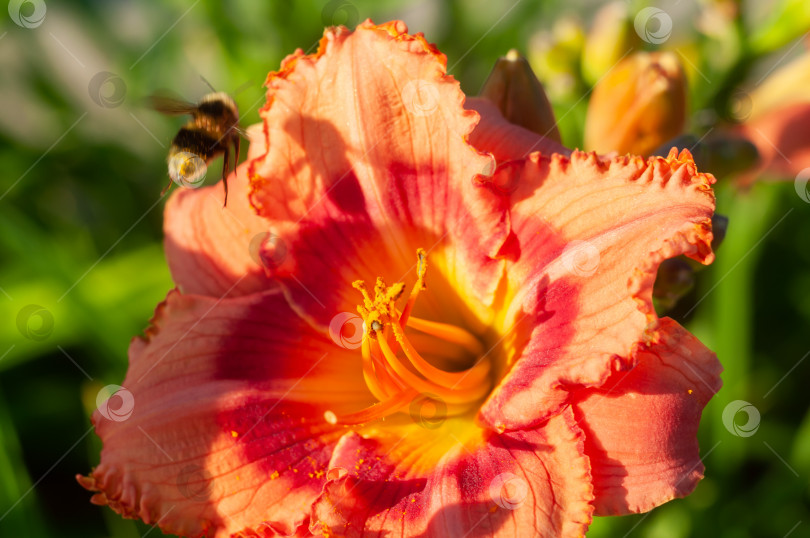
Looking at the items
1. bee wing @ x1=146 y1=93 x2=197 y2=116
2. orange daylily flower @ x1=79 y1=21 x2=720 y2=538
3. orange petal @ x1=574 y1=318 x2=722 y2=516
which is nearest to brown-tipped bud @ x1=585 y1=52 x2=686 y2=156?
orange daylily flower @ x1=79 y1=21 x2=720 y2=538

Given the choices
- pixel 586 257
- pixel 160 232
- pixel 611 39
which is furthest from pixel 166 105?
pixel 160 232

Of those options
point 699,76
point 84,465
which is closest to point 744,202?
point 699,76

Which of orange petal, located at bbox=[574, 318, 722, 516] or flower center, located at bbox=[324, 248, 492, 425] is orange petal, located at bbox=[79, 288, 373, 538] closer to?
flower center, located at bbox=[324, 248, 492, 425]

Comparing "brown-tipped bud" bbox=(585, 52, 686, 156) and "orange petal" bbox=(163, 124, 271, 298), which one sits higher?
"brown-tipped bud" bbox=(585, 52, 686, 156)

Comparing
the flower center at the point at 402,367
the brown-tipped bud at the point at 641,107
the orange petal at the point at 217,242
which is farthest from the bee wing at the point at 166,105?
the brown-tipped bud at the point at 641,107

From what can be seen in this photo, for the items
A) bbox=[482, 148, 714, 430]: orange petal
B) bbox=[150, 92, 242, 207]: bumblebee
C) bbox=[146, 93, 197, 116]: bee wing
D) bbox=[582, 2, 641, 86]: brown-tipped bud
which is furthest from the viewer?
bbox=[582, 2, 641, 86]: brown-tipped bud

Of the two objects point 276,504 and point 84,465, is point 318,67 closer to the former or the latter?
point 276,504

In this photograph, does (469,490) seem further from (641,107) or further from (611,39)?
(611,39)
